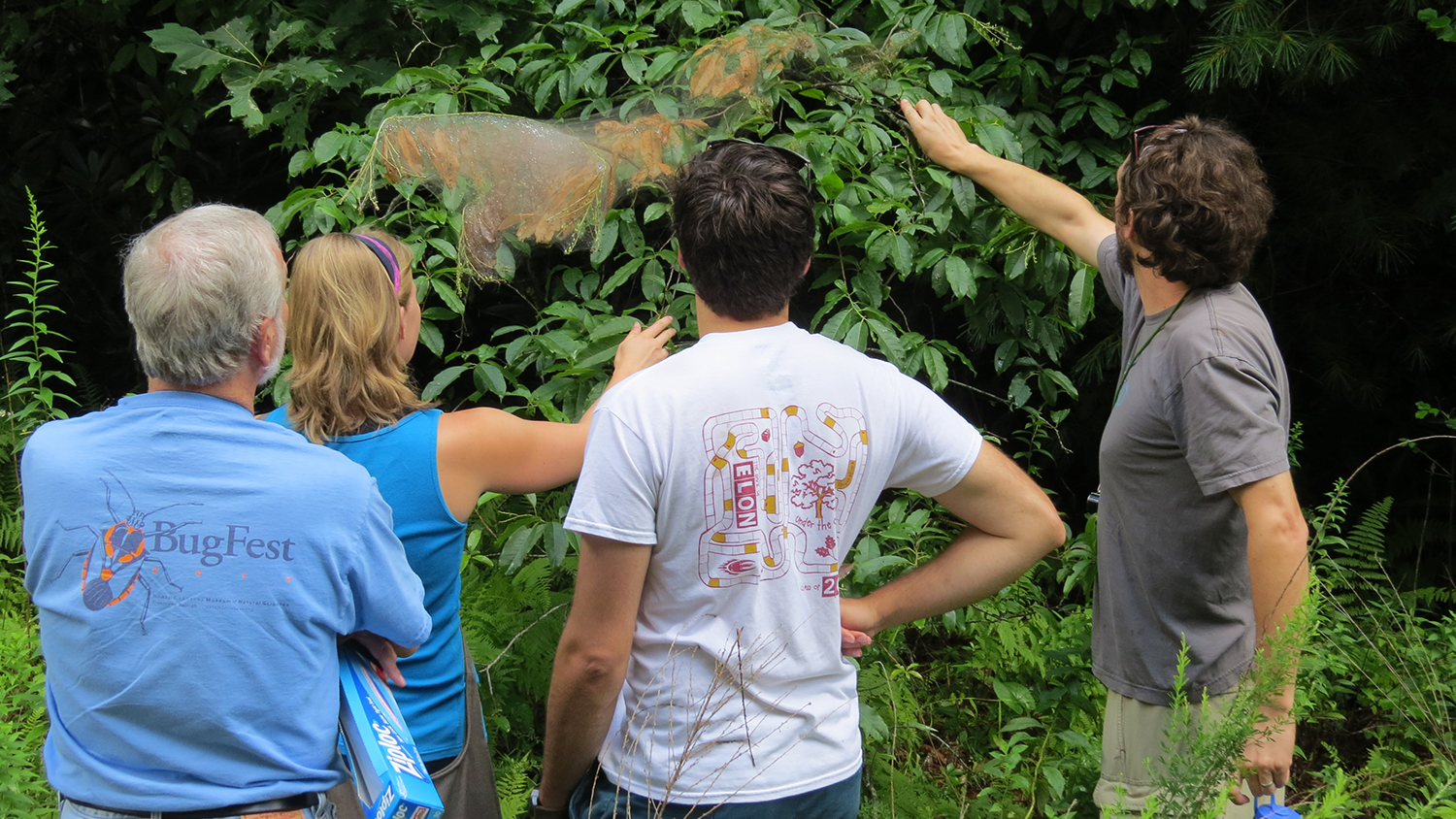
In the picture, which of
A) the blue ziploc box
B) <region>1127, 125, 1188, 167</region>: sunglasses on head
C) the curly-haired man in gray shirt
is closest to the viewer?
the blue ziploc box

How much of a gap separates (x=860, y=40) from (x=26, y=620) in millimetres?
3460

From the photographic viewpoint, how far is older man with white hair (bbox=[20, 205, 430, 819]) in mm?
1449

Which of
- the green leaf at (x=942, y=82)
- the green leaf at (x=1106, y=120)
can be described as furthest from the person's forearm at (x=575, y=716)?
the green leaf at (x=1106, y=120)

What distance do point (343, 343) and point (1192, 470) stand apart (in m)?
1.64

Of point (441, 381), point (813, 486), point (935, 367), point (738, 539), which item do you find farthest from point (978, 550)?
point (441, 381)

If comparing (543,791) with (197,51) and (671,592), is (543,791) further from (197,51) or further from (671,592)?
(197,51)

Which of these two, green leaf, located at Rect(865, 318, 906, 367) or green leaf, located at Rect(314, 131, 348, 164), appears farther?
green leaf, located at Rect(314, 131, 348, 164)

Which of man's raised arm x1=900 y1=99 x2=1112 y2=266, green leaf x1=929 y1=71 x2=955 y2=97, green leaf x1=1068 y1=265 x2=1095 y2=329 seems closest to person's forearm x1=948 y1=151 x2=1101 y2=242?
man's raised arm x1=900 y1=99 x2=1112 y2=266

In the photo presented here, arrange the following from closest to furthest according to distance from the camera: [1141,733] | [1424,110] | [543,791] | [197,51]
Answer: [543,791] < [1141,733] < [197,51] < [1424,110]

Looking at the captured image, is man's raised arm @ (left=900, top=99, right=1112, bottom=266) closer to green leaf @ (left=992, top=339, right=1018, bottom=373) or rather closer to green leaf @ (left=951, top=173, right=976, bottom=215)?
green leaf @ (left=951, top=173, right=976, bottom=215)

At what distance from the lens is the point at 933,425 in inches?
72.2

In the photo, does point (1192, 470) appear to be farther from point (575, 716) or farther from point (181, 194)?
point (181, 194)

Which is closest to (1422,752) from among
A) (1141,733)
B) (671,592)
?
(1141,733)

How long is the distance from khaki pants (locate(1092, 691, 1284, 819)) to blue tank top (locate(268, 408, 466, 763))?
137cm
